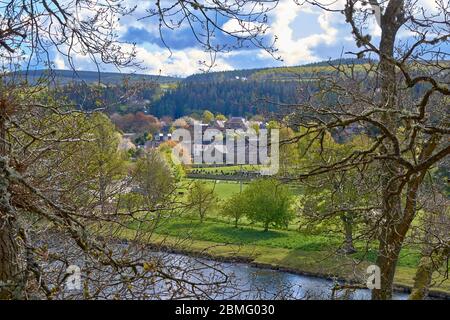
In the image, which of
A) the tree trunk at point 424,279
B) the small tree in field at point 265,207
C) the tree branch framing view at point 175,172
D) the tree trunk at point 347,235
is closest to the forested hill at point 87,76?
the tree branch framing view at point 175,172

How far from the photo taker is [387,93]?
4.92 m

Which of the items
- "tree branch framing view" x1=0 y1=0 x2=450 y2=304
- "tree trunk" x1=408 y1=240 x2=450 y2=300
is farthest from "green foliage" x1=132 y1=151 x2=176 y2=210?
"tree trunk" x1=408 y1=240 x2=450 y2=300

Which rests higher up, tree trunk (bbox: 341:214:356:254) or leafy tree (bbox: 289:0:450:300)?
leafy tree (bbox: 289:0:450:300)

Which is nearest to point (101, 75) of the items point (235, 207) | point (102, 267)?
point (102, 267)

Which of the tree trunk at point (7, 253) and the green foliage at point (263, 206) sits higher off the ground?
the tree trunk at point (7, 253)

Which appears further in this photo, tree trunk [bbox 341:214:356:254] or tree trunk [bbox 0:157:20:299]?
tree trunk [bbox 341:214:356:254]

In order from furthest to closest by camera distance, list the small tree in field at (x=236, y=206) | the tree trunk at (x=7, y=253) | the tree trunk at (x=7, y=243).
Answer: the small tree in field at (x=236, y=206) < the tree trunk at (x=7, y=253) < the tree trunk at (x=7, y=243)

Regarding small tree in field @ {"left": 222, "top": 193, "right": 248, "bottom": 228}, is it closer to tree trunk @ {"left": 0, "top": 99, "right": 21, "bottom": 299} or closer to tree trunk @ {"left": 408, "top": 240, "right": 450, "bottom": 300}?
tree trunk @ {"left": 408, "top": 240, "right": 450, "bottom": 300}

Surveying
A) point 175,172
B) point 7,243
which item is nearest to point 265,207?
point 175,172

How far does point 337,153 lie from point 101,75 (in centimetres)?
367

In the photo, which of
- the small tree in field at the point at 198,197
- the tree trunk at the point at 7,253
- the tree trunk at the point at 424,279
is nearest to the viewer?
the tree trunk at the point at 7,253

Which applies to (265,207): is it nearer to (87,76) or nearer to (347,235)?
(347,235)

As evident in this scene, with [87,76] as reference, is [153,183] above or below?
below

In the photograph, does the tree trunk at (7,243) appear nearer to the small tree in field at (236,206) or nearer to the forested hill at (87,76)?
the forested hill at (87,76)
